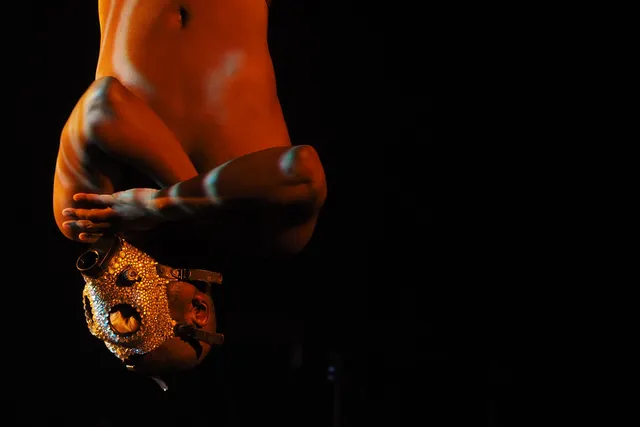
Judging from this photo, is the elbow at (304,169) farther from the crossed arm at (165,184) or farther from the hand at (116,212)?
the hand at (116,212)

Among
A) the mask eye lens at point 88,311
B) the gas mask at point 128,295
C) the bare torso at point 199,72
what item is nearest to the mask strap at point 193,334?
the gas mask at point 128,295

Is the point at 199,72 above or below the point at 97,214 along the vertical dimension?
above

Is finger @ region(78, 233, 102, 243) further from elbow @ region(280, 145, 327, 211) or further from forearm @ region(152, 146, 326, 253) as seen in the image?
elbow @ region(280, 145, 327, 211)

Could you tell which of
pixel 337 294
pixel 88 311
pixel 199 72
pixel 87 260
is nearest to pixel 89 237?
pixel 87 260

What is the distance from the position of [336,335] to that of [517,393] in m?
0.57

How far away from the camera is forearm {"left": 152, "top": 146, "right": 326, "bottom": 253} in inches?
41.8

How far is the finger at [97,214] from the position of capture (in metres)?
1.15

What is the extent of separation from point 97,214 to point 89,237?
0.09m

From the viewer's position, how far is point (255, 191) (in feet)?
3.50

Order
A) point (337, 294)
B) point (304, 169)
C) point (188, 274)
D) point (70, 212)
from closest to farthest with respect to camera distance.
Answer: point (304, 169) < point (70, 212) < point (188, 274) < point (337, 294)

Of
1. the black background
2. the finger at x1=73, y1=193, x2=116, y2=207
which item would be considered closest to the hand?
the finger at x1=73, y1=193, x2=116, y2=207

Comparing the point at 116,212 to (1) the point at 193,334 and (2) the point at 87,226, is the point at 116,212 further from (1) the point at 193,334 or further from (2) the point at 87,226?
(1) the point at 193,334

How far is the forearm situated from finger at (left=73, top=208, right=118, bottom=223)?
8 cm

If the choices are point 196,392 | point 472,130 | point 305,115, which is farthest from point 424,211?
point 196,392
